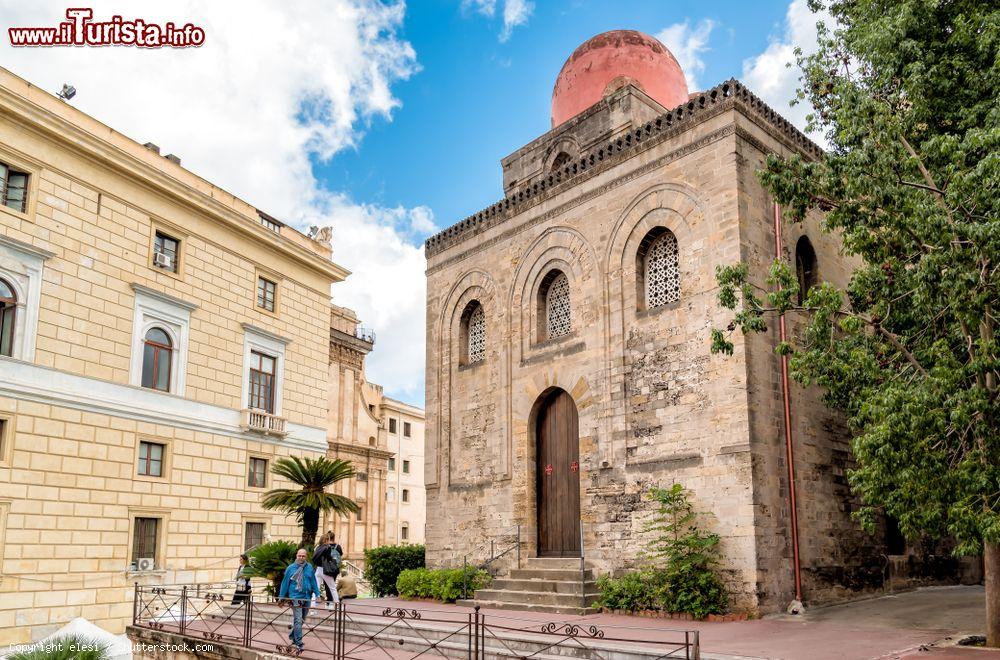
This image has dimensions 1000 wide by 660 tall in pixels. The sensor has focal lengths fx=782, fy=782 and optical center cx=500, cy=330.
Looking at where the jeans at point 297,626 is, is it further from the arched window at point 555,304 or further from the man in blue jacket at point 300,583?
the arched window at point 555,304

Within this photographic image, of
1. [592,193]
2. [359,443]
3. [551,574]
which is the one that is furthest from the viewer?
[359,443]

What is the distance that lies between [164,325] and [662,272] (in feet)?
42.5

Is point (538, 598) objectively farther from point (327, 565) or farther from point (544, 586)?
point (327, 565)

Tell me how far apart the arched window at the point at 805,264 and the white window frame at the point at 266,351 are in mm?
15175

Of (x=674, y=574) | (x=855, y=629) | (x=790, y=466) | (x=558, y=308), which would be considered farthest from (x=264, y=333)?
(x=855, y=629)

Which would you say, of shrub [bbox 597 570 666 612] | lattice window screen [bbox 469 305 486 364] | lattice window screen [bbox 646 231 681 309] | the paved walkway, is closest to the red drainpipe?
the paved walkway

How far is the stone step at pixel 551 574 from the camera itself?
15094 millimetres

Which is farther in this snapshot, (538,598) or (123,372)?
(123,372)

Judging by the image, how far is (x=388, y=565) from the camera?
65.5 ft

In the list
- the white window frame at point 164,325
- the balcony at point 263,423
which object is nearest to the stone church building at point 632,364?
the balcony at point 263,423

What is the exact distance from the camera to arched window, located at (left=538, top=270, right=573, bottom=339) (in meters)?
17.8

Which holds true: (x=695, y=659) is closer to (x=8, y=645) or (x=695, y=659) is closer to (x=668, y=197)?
(x=668, y=197)

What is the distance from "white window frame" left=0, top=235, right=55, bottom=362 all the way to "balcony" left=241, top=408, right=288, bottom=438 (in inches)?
246

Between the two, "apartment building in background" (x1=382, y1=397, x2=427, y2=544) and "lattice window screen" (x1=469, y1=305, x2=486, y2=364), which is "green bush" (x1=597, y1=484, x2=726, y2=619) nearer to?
"lattice window screen" (x1=469, y1=305, x2=486, y2=364)
